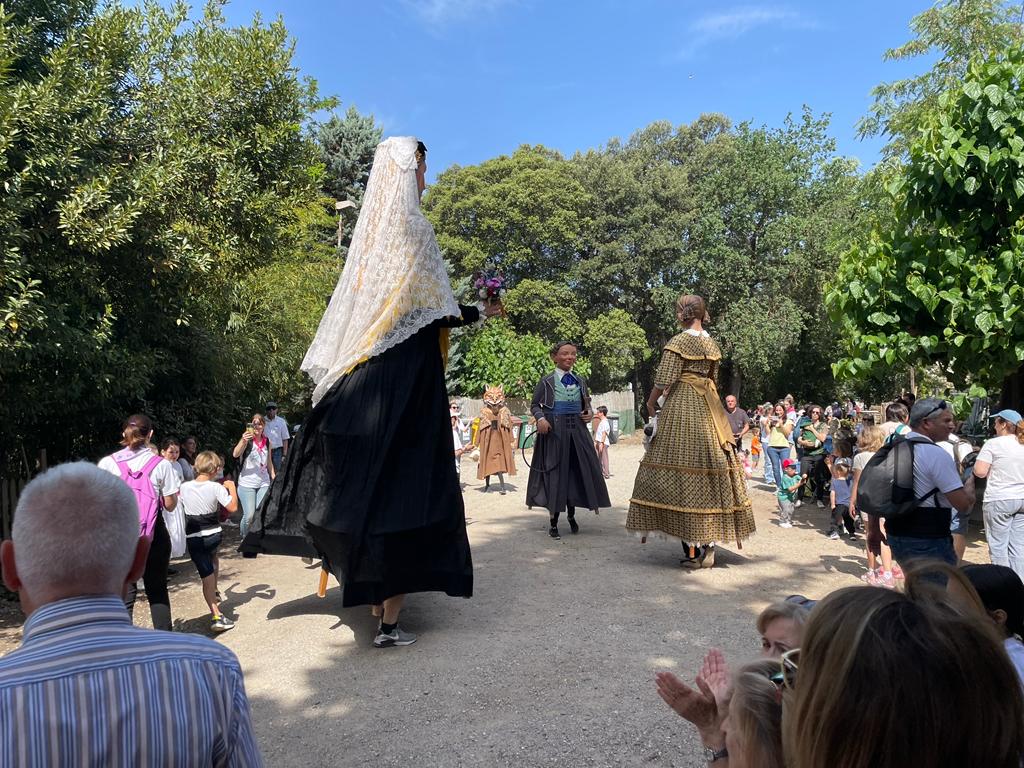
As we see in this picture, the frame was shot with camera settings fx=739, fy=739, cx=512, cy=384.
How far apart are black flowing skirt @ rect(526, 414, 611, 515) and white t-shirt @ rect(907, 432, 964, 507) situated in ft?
14.4

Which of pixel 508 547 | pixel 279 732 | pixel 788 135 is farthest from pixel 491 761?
pixel 788 135

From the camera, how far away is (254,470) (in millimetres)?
8391

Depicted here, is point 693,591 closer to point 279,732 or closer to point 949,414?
point 949,414

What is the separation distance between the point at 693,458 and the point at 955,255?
10.6 ft

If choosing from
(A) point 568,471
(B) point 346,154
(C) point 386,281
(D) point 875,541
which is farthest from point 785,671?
(B) point 346,154

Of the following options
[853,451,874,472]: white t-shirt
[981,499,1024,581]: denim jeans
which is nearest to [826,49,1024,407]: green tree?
[853,451,874,472]: white t-shirt

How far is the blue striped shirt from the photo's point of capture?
1.33 meters

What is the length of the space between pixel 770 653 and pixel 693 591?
13.1 feet

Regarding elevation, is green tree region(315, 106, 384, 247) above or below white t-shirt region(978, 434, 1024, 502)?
above

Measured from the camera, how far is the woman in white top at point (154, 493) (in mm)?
4980

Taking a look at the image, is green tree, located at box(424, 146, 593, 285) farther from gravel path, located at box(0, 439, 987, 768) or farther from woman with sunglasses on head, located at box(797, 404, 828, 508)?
gravel path, located at box(0, 439, 987, 768)

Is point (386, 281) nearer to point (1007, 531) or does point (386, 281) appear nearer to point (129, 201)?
point (129, 201)

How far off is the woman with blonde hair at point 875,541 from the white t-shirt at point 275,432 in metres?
7.52

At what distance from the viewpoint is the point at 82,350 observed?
21.0ft
